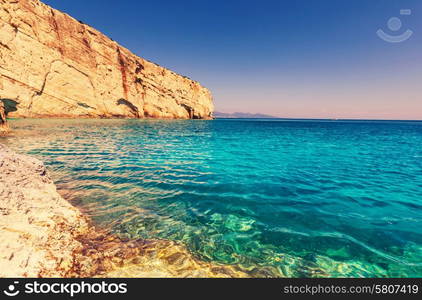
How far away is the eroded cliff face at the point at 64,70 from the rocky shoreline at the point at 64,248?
4235cm

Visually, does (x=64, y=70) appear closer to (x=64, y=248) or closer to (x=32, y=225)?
(x=32, y=225)

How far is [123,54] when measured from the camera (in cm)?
5044

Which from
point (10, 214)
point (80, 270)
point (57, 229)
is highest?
point (10, 214)

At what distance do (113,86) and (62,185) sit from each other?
164 feet

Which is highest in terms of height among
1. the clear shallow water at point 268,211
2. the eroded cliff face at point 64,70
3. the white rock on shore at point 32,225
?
the eroded cliff face at point 64,70

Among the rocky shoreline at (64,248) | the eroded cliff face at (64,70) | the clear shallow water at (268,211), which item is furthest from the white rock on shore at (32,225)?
the eroded cliff face at (64,70)

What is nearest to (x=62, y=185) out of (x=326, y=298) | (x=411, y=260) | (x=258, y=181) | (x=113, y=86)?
(x=258, y=181)

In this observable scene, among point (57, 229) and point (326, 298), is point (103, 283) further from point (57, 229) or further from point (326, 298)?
point (326, 298)

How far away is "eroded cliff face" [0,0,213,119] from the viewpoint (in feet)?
106
